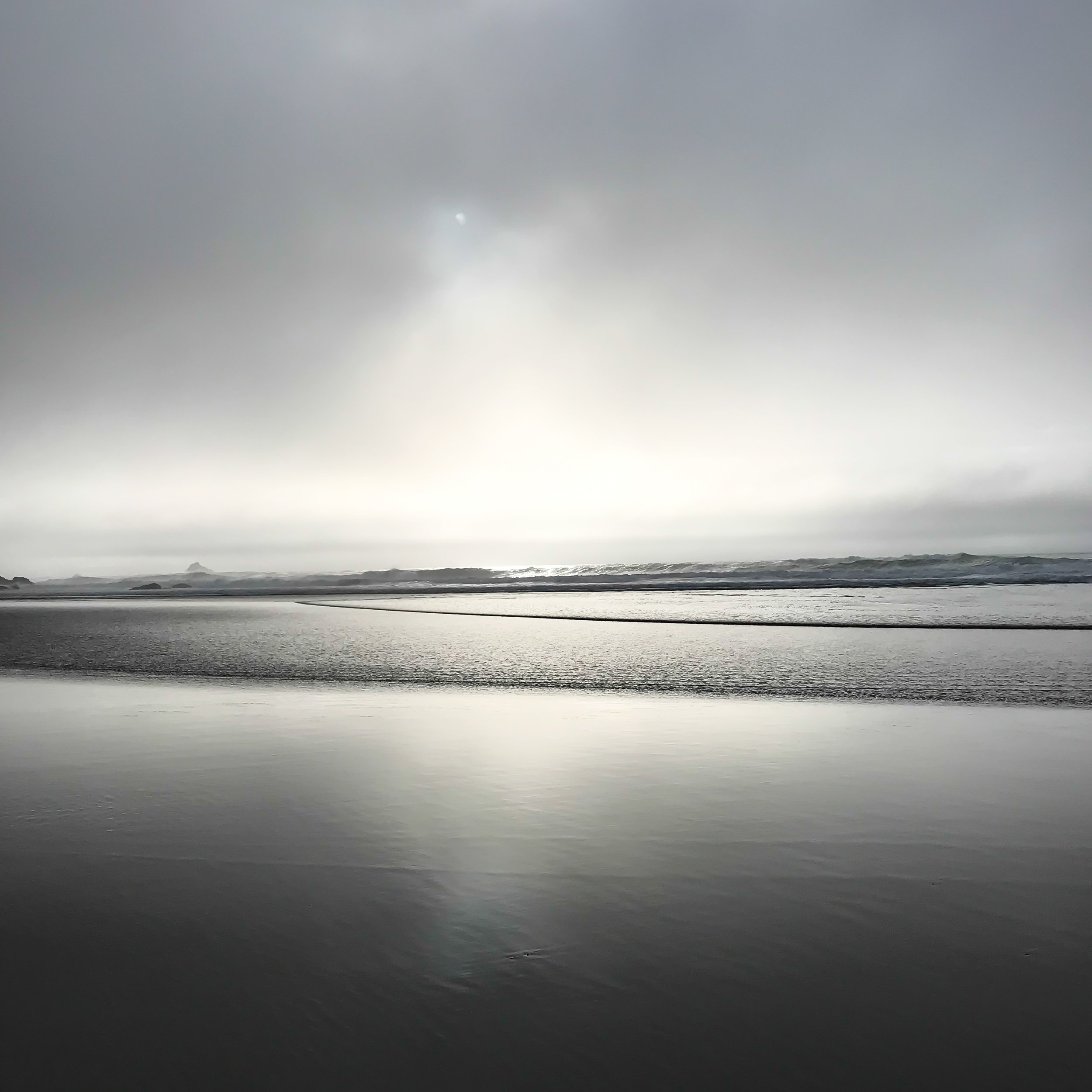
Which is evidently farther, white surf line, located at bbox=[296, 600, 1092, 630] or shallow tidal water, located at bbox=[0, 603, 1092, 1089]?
white surf line, located at bbox=[296, 600, 1092, 630]

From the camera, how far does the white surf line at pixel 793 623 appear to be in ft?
57.6

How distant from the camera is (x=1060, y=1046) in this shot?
2.70 m

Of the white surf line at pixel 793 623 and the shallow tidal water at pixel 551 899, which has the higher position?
the white surf line at pixel 793 623

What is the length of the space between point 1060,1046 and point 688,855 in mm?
2074

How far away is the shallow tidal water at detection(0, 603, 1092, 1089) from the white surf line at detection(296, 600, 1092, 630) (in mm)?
9505

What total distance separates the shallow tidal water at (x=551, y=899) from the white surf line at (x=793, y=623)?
9.50 metres

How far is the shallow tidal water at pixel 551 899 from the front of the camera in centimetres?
270

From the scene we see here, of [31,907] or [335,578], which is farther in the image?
[335,578]

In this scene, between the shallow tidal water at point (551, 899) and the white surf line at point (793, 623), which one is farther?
the white surf line at point (793, 623)

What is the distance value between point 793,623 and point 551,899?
56.3ft

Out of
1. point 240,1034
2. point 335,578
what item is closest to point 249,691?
point 240,1034

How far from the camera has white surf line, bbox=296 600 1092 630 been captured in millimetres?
17547

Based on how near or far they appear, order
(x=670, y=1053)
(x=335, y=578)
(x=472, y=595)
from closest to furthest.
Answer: (x=670, y=1053) → (x=472, y=595) → (x=335, y=578)

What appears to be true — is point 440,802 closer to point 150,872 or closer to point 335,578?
point 150,872
